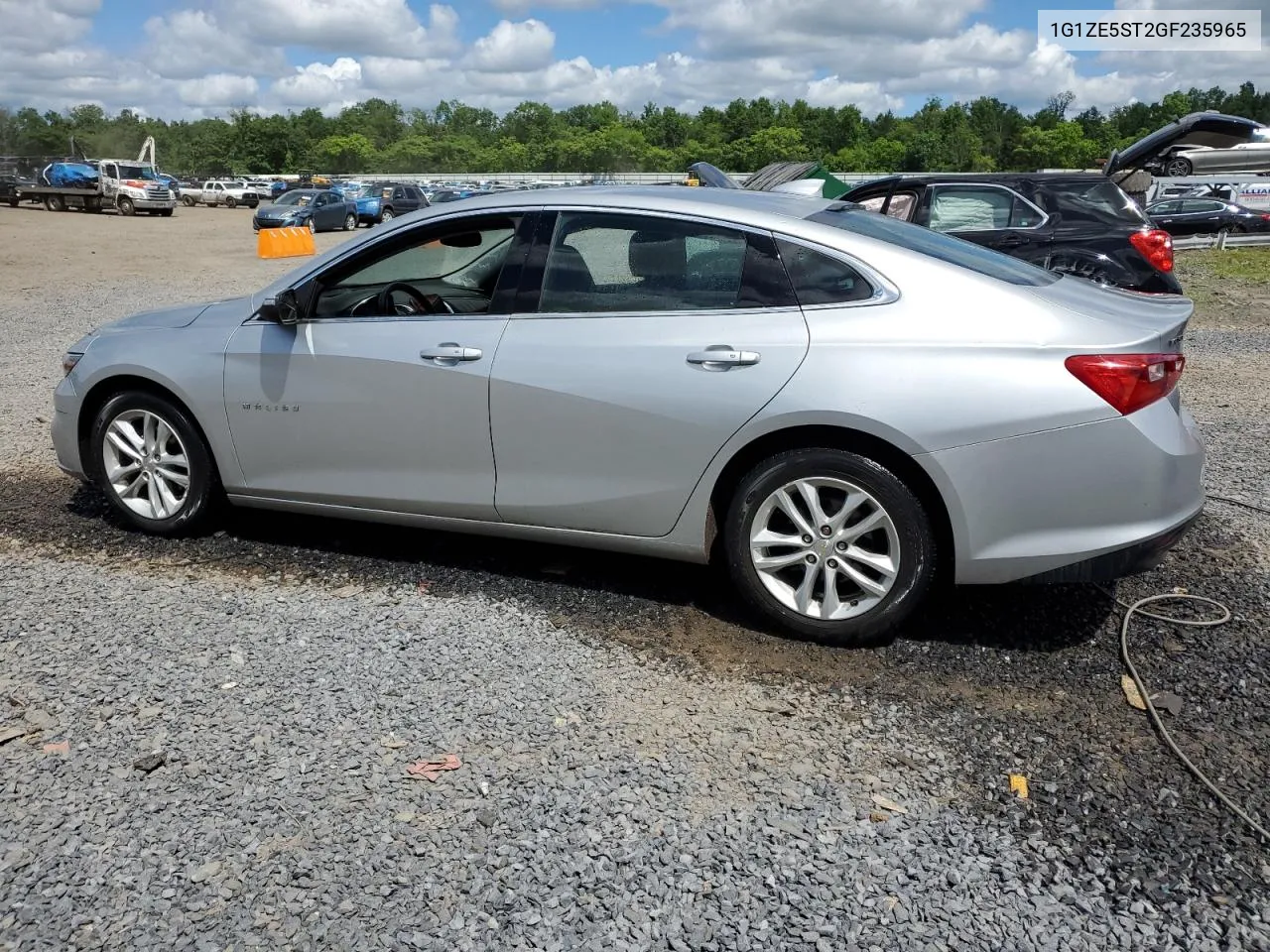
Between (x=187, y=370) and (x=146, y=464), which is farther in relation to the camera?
(x=146, y=464)

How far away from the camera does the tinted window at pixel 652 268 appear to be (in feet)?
13.1

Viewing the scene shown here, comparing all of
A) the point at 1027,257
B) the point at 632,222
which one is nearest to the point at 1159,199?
the point at 1027,257

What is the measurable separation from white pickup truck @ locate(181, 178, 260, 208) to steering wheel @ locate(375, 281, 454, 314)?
197ft

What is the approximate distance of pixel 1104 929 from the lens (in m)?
2.51

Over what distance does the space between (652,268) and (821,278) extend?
667mm

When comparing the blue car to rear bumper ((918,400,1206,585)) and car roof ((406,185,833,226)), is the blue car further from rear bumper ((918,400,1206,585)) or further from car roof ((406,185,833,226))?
rear bumper ((918,400,1206,585))

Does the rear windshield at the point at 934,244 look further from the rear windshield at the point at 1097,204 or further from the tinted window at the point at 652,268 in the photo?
the rear windshield at the point at 1097,204

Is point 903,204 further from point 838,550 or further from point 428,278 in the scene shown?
point 838,550

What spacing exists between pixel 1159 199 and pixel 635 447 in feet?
108

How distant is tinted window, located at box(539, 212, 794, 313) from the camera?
4.00 metres

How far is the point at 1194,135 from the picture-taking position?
33.2ft

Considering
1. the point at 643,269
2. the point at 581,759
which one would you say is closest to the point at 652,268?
the point at 643,269

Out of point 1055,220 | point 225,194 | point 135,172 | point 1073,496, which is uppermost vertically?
point 135,172

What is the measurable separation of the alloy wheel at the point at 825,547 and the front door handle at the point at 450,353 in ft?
4.25
